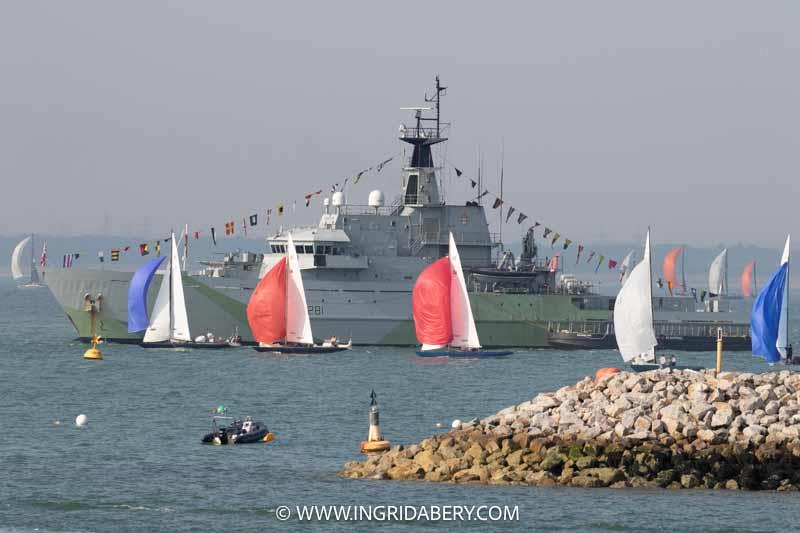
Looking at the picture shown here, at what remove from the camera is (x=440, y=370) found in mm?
56375

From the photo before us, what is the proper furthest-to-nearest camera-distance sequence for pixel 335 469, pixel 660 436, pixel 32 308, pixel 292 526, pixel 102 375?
1. pixel 32 308
2. pixel 102 375
3. pixel 335 469
4. pixel 660 436
5. pixel 292 526

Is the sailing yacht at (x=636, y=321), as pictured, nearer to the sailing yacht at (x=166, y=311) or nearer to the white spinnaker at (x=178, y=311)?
the sailing yacht at (x=166, y=311)

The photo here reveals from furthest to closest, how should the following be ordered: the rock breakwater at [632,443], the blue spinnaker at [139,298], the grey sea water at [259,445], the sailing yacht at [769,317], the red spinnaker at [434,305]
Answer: the blue spinnaker at [139,298], the red spinnaker at [434,305], the sailing yacht at [769,317], the rock breakwater at [632,443], the grey sea water at [259,445]

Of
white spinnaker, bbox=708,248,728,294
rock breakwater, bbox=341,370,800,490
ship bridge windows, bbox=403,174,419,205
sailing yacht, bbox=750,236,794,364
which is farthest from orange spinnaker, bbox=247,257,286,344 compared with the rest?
white spinnaker, bbox=708,248,728,294

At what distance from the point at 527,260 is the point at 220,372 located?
62.6ft

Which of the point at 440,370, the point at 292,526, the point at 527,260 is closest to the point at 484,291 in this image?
the point at 527,260

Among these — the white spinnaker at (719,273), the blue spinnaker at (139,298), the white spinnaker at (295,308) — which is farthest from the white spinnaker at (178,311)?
the white spinnaker at (719,273)

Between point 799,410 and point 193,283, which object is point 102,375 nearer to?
point 193,283

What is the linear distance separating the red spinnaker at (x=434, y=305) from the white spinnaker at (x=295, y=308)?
4.46 meters

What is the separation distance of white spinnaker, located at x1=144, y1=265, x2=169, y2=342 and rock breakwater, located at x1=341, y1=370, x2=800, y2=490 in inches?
1321

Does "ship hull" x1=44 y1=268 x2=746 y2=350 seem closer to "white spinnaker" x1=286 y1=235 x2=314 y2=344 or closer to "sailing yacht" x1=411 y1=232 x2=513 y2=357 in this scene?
"white spinnaker" x1=286 y1=235 x2=314 y2=344

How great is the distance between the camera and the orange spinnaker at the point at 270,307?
61312 mm

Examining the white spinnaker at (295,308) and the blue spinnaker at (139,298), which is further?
the blue spinnaker at (139,298)

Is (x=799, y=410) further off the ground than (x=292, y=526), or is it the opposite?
(x=799, y=410)
